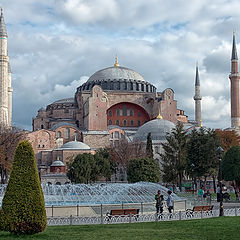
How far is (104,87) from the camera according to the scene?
5797 cm

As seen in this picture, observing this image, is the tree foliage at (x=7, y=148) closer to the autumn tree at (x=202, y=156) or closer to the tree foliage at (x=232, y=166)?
the autumn tree at (x=202, y=156)

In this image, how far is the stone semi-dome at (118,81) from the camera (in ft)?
190

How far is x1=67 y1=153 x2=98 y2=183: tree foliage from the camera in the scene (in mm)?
37594

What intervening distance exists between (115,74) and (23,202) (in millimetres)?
50895

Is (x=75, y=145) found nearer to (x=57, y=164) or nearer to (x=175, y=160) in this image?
(x=57, y=164)

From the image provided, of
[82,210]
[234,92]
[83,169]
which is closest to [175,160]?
[83,169]

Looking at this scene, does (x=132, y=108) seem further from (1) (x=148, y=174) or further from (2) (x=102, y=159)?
(1) (x=148, y=174)

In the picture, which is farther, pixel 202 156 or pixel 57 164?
pixel 57 164

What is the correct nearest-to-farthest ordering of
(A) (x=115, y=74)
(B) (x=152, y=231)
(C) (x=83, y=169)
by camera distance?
(B) (x=152, y=231)
(C) (x=83, y=169)
(A) (x=115, y=74)

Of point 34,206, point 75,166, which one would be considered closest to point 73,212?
point 34,206

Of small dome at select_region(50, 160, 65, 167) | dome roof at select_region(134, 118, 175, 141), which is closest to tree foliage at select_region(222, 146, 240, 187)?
small dome at select_region(50, 160, 65, 167)

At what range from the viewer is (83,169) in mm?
37688

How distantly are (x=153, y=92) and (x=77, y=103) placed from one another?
9.50 m

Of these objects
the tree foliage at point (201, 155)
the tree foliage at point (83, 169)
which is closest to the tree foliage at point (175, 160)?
the tree foliage at point (201, 155)
